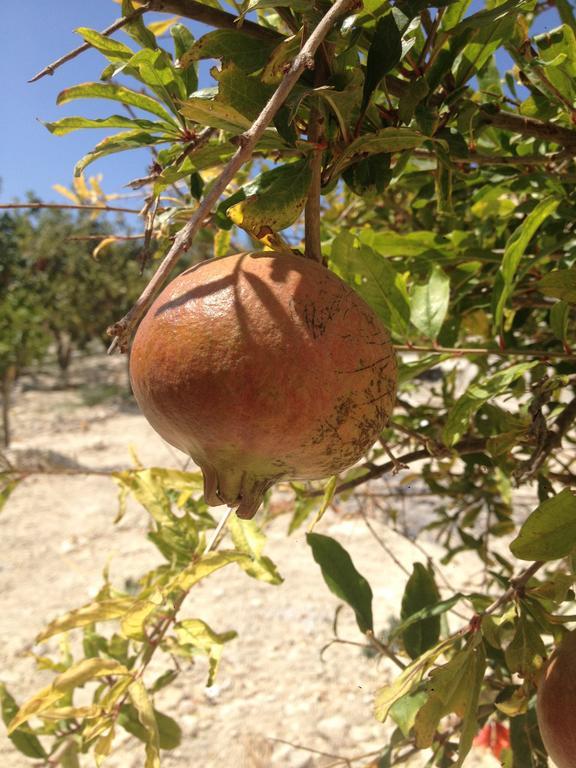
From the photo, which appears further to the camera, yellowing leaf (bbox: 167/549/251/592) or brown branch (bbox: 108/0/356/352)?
yellowing leaf (bbox: 167/549/251/592)

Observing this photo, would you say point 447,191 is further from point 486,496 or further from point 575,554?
point 486,496

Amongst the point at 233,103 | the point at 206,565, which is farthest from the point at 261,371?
the point at 206,565

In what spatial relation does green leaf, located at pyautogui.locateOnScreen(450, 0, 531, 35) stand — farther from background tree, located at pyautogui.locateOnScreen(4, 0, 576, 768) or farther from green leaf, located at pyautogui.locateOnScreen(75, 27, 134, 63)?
green leaf, located at pyautogui.locateOnScreen(75, 27, 134, 63)

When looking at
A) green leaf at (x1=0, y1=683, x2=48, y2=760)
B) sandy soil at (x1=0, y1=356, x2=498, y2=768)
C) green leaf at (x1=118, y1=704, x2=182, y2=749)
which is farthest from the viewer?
sandy soil at (x1=0, y1=356, x2=498, y2=768)

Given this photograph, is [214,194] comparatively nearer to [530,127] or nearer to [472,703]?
[530,127]

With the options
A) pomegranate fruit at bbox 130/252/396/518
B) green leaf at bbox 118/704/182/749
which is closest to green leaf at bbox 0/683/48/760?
green leaf at bbox 118/704/182/749

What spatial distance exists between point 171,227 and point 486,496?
3.75ft

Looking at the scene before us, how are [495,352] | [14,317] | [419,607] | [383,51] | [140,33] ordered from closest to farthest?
[383,51] < [140,33] < [495,352] < [419,607] < [14,317]

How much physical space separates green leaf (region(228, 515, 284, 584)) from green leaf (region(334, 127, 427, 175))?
662 millimetres

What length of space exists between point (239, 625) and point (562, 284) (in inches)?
109

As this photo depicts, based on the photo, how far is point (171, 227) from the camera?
0.96 m

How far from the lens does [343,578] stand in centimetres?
104

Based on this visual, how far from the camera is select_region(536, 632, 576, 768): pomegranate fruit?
2.07ft

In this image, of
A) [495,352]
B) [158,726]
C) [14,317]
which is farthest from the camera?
[14,317]
